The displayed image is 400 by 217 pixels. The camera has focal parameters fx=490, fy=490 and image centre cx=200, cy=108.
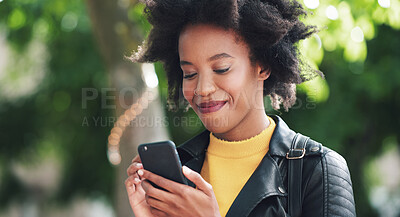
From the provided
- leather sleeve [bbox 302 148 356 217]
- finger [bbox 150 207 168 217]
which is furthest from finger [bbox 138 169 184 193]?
leather sleeve [bbox 302 148 356 217]

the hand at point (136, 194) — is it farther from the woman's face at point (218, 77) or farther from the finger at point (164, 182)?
the woman's face at point (218, 77)

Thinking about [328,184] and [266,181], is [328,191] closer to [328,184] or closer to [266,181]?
[328,184]

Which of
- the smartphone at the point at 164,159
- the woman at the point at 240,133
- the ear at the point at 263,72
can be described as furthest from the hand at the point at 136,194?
the ear at the point at 263,72

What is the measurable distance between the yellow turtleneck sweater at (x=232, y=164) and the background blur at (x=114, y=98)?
8.21 ft

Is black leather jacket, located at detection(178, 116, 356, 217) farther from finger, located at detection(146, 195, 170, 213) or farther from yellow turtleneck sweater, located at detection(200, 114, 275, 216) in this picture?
finger, located at detection(146, 195, 170, 213)

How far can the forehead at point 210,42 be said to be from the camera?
1.98 metres

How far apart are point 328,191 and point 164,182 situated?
608 millimetres

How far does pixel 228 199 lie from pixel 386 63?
567 centimetres

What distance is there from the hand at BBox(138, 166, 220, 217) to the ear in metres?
0.57

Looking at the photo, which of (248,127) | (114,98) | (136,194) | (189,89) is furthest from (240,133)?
(114,98)

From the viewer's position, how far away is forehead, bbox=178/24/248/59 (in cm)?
198

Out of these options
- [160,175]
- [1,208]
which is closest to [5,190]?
[1,208]

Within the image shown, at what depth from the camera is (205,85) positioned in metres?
1.97

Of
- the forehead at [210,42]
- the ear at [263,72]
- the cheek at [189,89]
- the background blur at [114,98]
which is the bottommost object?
the background blur at [114,98]
